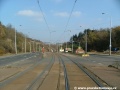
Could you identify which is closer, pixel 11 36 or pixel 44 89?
pixel 44 89

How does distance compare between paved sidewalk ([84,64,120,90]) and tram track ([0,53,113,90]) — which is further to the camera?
paved sidewalk ([84,64,120,90])

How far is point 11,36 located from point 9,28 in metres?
5.05

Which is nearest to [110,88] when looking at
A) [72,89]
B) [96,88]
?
[96,88]

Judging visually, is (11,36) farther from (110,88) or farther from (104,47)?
(110,88)

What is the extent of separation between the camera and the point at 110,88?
46.8 ft

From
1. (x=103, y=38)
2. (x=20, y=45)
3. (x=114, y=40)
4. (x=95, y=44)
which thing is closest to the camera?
(x=114, y=40)

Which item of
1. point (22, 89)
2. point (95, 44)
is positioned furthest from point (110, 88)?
point (95, 44)

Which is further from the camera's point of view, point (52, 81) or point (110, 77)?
point (110, 77)

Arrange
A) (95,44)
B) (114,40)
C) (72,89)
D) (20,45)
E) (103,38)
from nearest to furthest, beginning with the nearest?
1. (72,89)
2. (114,40)
3. (103,38)
4. (95,44)
5. (20,45)

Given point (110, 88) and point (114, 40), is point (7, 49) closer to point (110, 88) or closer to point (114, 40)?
point (114, 40)

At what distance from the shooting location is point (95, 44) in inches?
5645

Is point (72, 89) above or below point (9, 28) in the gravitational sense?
below

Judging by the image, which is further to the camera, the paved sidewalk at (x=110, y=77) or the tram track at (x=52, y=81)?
the paved sidewalk at (x=110, y=77)

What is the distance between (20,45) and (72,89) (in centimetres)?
14214
